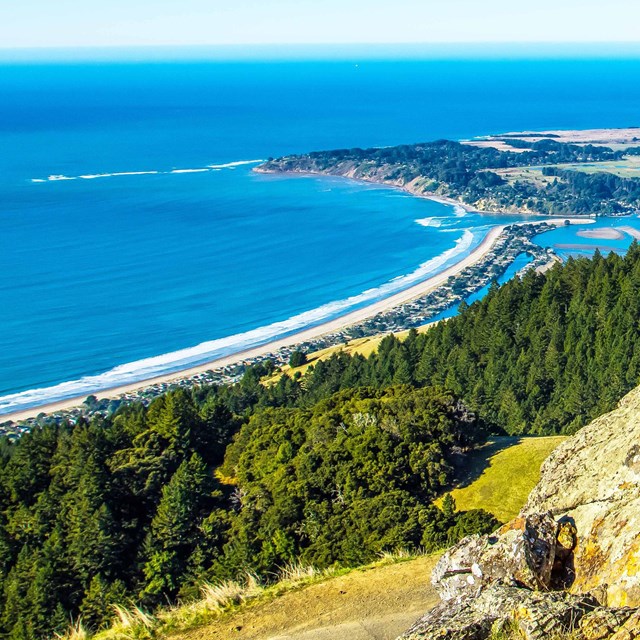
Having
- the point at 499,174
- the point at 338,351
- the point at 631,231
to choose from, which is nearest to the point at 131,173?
the point at 499,174

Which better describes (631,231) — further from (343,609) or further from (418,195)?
(343,609)

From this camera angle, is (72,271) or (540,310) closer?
(540,310)

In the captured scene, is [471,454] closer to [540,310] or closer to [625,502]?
[625,502]

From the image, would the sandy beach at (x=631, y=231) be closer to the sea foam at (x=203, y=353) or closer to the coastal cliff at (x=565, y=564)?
the sea foam at (x=203, y=353)

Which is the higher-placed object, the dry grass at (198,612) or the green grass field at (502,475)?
the dry grass at (198,612)

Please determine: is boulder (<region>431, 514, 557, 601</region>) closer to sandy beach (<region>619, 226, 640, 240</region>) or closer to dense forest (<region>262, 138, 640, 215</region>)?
sandy beach (<region>619, 226, 640, 240</region>)

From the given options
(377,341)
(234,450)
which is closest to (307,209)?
(377,341)

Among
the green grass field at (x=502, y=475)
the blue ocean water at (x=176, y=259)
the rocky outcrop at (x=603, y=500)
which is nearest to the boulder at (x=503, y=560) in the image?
the rocky outcrop at (x=603, y=500)
